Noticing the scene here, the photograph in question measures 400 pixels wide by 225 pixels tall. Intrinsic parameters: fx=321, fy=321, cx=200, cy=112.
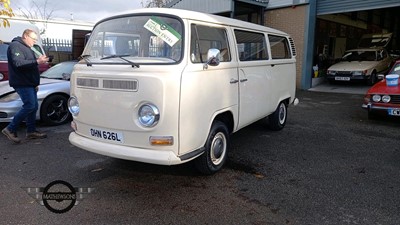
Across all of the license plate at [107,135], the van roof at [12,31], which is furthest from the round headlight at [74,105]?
the van roof at [12,31]

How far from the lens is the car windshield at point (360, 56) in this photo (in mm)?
13602

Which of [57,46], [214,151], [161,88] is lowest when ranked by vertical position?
[214,151]

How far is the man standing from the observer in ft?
16.8

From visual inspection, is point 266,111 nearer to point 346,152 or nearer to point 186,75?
point 346,152

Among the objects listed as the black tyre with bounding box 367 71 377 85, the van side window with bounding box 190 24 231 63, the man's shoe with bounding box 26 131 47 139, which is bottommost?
the man's shoe with bounding box 26 131 47 139

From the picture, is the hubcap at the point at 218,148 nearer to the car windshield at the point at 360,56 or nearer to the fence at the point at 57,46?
the car windshield at the point at 360,56

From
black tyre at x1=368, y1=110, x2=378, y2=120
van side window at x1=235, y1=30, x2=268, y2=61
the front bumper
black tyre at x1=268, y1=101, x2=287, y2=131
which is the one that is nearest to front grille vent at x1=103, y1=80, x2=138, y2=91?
van side window at x1=235, y1=30, x2=268, y2=61

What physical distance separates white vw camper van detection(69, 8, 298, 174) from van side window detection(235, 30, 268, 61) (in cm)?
3

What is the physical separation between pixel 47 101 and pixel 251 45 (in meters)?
4.26

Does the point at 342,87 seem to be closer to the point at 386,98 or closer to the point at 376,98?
the point at 376,98

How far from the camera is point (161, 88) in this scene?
317 centimetres

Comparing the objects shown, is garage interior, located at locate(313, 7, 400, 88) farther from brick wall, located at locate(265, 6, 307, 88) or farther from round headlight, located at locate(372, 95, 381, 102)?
round headlight, located at locate(372, 95, 381, 102)

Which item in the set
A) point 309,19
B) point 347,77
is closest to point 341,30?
point 347,77

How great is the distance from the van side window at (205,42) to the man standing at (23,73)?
304 cm
